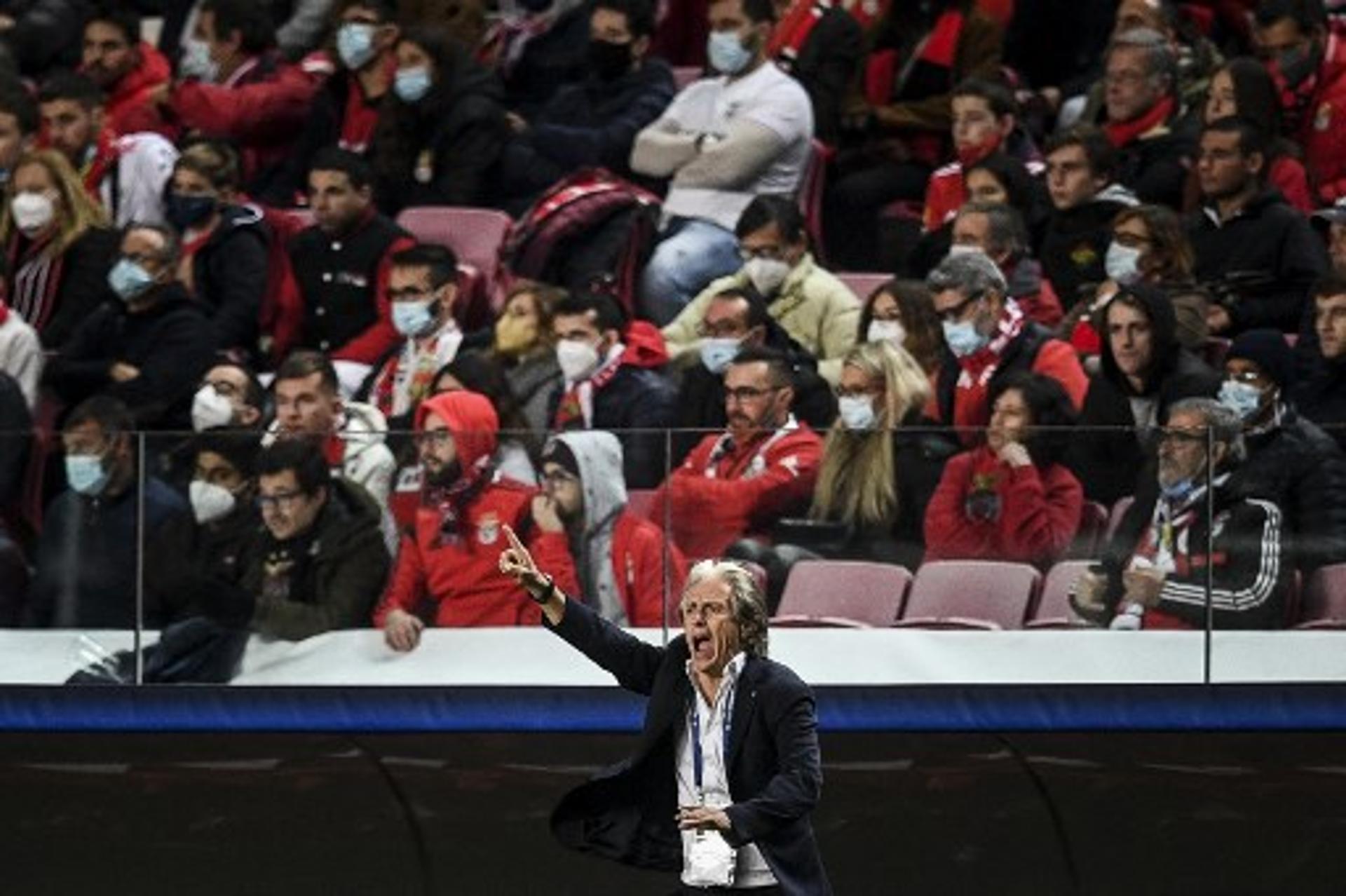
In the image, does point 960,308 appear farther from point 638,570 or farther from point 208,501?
point 208,501

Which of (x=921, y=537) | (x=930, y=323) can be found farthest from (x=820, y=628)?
(x=930, y=323)

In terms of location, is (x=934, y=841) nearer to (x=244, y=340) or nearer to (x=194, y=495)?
(x=194, y=495)

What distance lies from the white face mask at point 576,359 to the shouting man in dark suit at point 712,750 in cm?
327

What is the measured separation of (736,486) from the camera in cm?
1186

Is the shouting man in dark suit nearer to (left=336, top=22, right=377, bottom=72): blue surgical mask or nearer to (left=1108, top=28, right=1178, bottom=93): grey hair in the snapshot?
(left=1108, top=28, right=1178, bottom=93): grey hair

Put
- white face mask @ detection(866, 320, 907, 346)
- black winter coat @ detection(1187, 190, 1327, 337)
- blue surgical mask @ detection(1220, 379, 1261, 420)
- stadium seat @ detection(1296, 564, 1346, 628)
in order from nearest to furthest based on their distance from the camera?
stadium seat @ detection(1296, 564, 1346, 628) < blue surgical mask @ detection(1220, 379, 1261, 420) < white face mask @ detection(866, 320, 907, 346) < black winter coat @ detection(1187, 190, 1327, 337)

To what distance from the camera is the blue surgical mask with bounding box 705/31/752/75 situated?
14.6 metres

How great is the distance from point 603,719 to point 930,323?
65.6 inches

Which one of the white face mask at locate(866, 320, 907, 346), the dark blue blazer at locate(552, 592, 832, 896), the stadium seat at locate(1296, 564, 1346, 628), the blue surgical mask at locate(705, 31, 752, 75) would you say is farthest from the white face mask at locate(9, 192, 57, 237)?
the dark blue blazer at locate(552, 592, 832, 896)

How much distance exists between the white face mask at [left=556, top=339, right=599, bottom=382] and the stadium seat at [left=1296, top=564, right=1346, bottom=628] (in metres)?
2.60

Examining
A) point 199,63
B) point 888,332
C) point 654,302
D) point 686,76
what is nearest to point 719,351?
point 888,332

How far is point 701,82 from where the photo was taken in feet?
48.9

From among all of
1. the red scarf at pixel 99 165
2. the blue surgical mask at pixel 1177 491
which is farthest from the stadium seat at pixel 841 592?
the red scarf at pixel 99 165

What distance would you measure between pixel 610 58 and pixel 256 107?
1.56 metres
